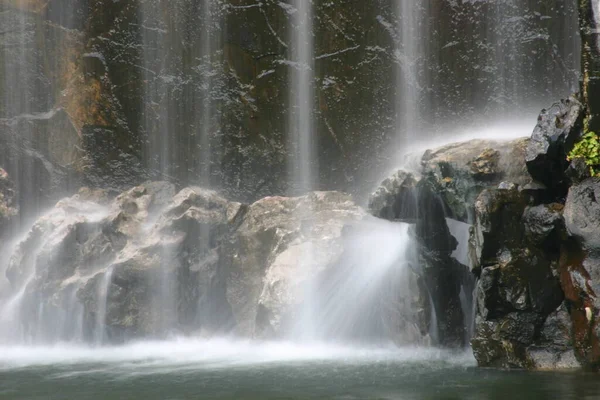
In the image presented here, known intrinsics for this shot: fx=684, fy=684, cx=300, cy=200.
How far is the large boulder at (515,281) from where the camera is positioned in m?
11.2

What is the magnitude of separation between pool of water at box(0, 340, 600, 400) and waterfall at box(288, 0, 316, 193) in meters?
6.72

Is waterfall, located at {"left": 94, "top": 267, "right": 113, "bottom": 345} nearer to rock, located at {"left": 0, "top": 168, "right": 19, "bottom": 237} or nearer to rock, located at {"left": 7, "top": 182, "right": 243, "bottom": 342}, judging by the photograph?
rock, located at {"left": 7, "top": 182, "right": 243, "bottom": 342}

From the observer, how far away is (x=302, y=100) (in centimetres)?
2109

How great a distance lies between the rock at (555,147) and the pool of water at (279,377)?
10.9 feet

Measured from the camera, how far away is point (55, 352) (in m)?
17.7

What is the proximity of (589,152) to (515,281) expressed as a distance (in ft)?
7.97

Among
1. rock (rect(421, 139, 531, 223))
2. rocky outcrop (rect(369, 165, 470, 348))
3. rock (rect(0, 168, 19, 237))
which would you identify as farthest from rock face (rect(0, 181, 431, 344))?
rock (rect(421, 139, 531, 223))

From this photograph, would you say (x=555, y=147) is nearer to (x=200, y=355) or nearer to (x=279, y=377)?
(x=279, y=377)

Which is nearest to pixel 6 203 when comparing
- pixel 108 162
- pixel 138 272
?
pixel 108 162

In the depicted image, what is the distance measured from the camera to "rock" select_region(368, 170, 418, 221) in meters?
13.7

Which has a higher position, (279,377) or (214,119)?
(214,119)

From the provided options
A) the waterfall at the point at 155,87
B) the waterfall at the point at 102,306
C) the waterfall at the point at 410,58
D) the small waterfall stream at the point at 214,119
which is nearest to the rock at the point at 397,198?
the small waterfall stream at the point at 214,119

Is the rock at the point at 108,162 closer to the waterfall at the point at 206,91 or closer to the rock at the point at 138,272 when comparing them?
the waterfall at the point at 206,91

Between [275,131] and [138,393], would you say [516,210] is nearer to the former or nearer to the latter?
[138,393]
